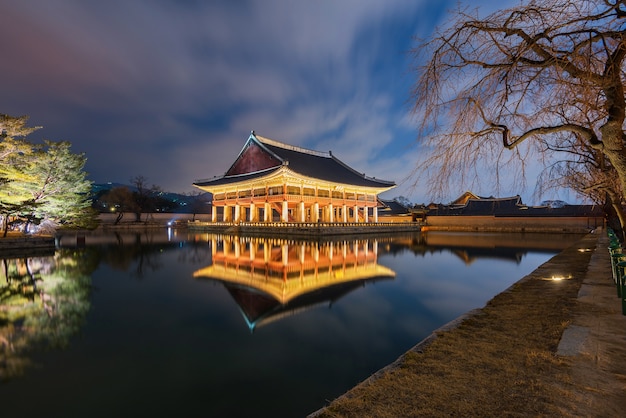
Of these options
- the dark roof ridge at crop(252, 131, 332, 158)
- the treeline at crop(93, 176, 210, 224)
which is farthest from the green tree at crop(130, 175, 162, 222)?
the dark roof ridge at crop(252, 131, 332, 158)

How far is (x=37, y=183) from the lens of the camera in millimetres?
19172

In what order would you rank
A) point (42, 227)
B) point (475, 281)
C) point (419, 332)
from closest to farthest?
1. point (419, 332)
2. point (475, 281)
3. point (42, 227)

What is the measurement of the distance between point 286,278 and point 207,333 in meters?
4.56

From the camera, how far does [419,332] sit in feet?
17.5

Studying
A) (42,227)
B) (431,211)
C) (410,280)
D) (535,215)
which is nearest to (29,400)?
(410,280)

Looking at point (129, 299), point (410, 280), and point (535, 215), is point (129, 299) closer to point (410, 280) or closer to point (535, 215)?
point (410, 280)

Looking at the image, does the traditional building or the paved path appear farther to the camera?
the traditional building

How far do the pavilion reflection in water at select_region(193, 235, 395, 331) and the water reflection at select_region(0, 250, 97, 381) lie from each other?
3169 millimetres

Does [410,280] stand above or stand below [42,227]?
below

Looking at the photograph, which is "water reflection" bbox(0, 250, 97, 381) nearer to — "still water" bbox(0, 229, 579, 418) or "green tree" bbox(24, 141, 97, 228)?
"still water" bbox(0, 229, 579, 418)

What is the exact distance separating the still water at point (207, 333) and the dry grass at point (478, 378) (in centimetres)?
84

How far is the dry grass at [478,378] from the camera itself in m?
2.33

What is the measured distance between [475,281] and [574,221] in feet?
121

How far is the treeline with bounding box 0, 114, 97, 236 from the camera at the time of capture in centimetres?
1599
